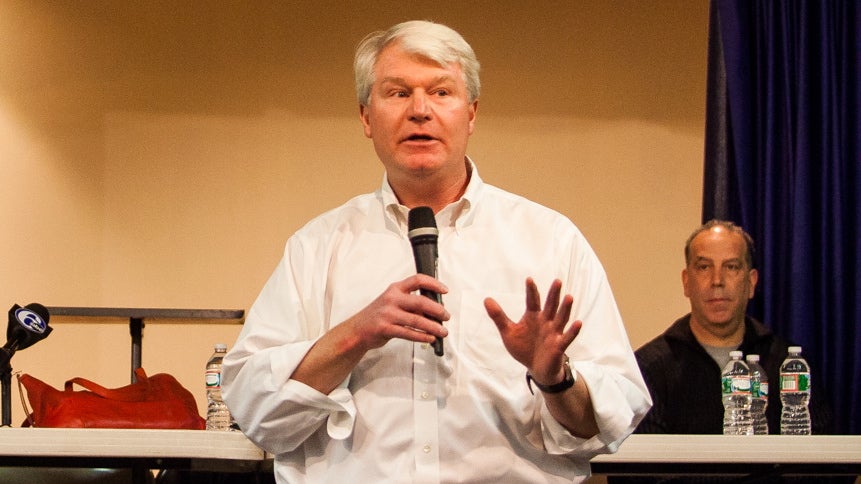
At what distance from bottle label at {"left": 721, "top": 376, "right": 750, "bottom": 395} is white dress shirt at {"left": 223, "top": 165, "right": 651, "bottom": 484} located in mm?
1656

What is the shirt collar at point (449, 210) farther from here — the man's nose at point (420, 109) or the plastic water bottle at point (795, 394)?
the plastic water bottle at point (795, 394)

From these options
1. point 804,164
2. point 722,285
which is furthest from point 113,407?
point 804,164

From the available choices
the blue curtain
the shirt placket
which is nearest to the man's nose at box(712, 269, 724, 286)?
the blue curtain

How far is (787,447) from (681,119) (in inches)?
100

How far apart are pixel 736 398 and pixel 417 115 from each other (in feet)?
6.93

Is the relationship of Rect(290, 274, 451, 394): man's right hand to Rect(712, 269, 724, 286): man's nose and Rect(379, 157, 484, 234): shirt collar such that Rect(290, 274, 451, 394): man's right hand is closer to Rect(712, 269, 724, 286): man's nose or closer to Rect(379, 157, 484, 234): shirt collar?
Rect(379, 157, 484, 234): shirt collar

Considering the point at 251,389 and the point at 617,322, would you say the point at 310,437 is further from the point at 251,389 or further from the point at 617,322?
the point at 617,322

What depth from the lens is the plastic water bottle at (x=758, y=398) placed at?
144 inches

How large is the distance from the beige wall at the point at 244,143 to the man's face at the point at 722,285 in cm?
100

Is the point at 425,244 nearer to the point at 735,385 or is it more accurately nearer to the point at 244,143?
the point at 735,385

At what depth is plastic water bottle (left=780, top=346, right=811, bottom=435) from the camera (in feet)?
11.5

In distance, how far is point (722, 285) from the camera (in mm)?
4062

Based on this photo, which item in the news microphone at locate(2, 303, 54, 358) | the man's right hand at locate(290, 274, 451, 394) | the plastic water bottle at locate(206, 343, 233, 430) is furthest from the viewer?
the plastic water bottle at locate(206, 343, 233, 430)

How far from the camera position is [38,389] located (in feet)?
10.4
